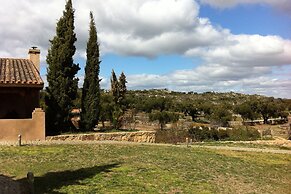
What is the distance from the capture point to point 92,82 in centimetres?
2744

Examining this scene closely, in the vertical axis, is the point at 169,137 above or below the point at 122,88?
below

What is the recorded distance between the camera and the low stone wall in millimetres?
23733

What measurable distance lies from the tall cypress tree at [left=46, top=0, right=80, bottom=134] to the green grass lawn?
4.99m

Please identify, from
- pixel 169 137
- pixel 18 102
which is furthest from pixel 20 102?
pixel 169 137

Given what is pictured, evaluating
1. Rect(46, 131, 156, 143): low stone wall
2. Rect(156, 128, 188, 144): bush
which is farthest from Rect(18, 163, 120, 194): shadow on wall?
Rect(156, 128, 188, 144): bush

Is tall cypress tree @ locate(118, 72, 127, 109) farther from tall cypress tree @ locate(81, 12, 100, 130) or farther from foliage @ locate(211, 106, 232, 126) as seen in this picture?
foliage @ locate(211, 106, 232, 126)

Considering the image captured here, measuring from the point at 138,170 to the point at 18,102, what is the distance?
513 inches

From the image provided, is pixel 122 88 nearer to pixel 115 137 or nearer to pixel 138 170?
pixel 115 137

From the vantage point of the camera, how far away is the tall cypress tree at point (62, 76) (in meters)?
25.4

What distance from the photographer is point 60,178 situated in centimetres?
1323

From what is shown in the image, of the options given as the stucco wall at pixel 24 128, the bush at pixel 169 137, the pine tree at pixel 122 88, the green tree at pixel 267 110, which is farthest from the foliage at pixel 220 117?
the stucco wall at pixel 24 128

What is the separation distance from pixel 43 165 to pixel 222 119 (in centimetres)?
4649

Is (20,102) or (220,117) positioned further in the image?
(220,117)

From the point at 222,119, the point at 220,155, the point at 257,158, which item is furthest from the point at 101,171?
Result: the point at 222,119
